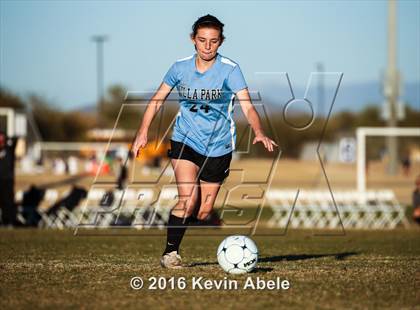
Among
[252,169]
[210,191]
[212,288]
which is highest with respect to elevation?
[210,191]

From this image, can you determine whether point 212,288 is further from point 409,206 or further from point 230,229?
point 409,206

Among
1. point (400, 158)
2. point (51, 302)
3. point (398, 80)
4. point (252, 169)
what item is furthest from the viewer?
point (252, 169)

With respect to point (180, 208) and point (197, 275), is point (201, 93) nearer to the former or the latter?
point (180, 208)

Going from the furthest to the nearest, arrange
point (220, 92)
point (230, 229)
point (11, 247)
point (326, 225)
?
point (326, 225) → point (230, 229) → point (11, 247) → point (220, 92)

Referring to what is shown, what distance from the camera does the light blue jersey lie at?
8.10m

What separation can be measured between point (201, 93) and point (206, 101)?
3.9 inches

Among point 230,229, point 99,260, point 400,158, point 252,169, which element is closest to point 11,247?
point 99,260

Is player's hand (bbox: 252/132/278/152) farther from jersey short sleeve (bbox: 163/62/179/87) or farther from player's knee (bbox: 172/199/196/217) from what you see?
jersey short sleeve (bbox: 163/62/179/87)

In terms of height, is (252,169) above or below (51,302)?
below

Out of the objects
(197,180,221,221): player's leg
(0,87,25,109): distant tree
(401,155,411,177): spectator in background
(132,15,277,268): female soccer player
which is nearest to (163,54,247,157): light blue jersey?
(132,15,277,268): female soccer player

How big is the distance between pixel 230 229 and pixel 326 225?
206 inches

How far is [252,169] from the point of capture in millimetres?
49562

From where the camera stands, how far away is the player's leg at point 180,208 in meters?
8.10

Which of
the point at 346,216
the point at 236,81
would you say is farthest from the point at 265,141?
the point at 346,216
